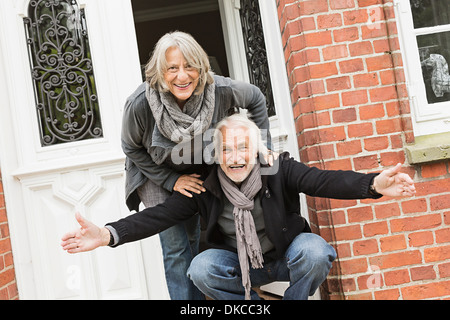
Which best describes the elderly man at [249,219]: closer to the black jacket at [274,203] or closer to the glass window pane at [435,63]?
the black jacket at [274,203]

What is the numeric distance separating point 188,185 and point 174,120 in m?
0.38

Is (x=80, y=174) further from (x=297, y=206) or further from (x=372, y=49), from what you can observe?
(x=372, y=49)

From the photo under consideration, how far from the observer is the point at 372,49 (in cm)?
291

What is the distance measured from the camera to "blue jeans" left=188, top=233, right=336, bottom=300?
92.4 inches

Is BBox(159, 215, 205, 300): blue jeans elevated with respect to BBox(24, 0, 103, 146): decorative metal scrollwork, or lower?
lower

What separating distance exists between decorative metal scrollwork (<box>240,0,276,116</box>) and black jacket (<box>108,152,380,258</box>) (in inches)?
43.0

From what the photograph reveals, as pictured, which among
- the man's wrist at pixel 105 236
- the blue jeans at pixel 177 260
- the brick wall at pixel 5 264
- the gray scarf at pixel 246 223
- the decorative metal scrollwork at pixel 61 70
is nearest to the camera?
the man's wrist at pixel 105 236

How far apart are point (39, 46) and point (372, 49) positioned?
89.5 inches

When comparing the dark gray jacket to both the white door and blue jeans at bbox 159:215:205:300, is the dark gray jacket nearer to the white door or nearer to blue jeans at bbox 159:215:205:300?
blue jeans at bbox 159:215:205:300

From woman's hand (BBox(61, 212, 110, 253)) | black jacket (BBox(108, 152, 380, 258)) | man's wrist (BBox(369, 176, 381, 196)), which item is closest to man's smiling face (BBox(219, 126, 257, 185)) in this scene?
black jacket (BBox(108, 152, 380, 258))

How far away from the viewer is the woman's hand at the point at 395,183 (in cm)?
213

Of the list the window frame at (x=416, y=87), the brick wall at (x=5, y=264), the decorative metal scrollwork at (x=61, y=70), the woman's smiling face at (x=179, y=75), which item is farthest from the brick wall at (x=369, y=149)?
the brick wall at (x=5, y=264)

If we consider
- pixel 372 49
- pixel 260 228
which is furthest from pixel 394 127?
pixel 260 228

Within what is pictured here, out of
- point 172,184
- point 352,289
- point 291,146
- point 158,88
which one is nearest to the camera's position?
point 158,88
